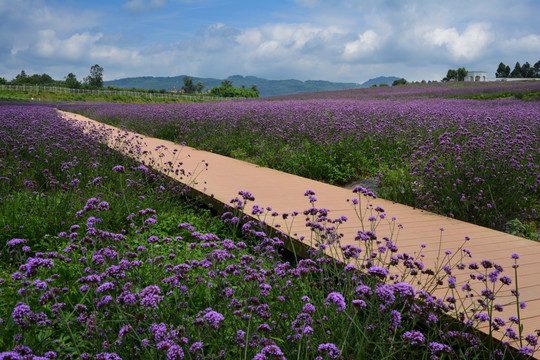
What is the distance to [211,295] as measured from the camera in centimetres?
329

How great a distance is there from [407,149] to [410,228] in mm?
4098

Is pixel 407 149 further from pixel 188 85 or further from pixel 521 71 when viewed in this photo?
pixel 188 85

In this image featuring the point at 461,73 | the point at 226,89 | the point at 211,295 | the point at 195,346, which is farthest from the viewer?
the point at 226,89

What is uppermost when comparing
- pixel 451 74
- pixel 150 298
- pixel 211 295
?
pixel 451 74

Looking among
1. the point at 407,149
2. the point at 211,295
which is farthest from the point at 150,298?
the point at 407,149

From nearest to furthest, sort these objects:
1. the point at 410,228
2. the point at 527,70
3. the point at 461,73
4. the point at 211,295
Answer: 1. the point at 211,295
2. the point at 410,228
3. the point at 461,73
4. the point at 527,70

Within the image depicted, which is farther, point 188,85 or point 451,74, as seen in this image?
point 188,85

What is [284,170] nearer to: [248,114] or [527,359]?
[248,114]

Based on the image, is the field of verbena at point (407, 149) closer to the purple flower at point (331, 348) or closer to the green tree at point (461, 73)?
the purple flower at point (331, 348)

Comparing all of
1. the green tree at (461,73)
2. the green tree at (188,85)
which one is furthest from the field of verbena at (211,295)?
the green tree at (188,85)

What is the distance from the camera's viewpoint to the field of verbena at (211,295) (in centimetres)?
208

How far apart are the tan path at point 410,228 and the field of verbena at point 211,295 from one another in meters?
0.11

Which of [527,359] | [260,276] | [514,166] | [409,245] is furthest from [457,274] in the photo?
[514,166]

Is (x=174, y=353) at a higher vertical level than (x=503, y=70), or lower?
lower
